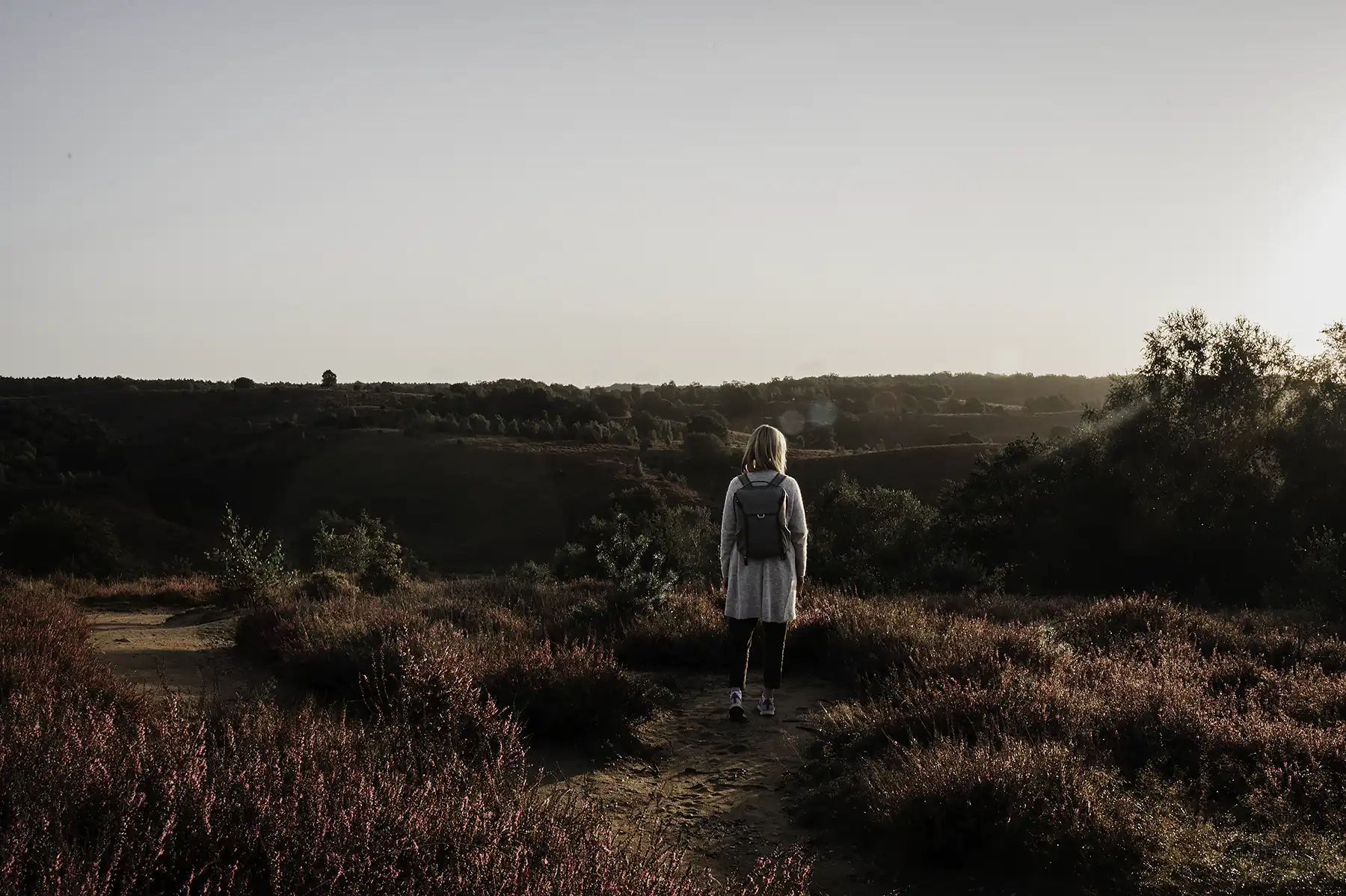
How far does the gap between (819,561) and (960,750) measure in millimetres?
10777

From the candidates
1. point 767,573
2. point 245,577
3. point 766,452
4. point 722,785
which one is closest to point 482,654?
point 767,573

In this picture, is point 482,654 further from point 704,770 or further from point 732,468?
point 732,468

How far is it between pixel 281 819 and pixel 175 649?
7.82 m

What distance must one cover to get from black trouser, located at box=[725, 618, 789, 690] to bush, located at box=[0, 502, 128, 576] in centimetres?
1966

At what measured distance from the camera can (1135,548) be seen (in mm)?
19578

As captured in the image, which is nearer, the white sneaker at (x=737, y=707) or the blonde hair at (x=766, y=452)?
the white sneaker at (x=737, y=707)

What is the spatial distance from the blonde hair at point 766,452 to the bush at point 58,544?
19874 mm

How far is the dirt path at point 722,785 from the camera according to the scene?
4719 millimetres

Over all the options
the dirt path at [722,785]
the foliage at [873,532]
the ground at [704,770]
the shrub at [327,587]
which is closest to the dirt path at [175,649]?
the ground at [704,770]

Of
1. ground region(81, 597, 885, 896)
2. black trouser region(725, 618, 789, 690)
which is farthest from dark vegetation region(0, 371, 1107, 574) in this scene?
black trouser region(725, 618, 789, 690)

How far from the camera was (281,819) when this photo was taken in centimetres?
319

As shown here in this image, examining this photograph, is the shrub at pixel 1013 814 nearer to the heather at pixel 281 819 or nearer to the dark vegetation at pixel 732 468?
the heather at pixel 281 819

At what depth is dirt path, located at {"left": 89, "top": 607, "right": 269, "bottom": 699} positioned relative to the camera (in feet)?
26.0

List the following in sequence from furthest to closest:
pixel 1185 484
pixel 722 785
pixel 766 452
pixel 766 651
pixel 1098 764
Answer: pixel 1185 484 < pixel 766 651 < pixel 766 452 < pixel 722 785 < pixel 1098 764
